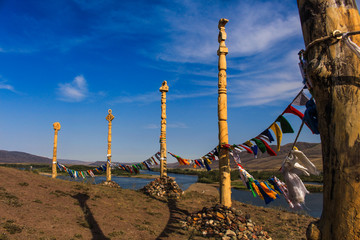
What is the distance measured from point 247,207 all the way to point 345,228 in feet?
41.5

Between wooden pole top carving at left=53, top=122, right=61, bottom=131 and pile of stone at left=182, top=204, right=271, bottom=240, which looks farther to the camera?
wooden pole top carving at left=53, top=122, right=61, bottom=131

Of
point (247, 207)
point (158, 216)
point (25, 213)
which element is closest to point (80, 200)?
point (25, 213)

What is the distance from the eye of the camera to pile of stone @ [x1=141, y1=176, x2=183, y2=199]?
14.3 metres

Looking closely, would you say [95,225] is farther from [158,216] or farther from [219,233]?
[219,233]

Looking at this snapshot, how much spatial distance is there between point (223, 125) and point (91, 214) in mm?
6361

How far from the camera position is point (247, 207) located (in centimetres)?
1341

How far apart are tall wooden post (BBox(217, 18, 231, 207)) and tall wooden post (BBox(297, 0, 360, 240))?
7057 mm

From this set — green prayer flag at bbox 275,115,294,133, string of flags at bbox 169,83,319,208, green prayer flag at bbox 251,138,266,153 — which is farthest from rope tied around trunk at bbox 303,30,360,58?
green prayer flag at bbox 251,138,266,153

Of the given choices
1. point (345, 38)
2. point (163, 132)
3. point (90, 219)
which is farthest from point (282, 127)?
point (163, 132)

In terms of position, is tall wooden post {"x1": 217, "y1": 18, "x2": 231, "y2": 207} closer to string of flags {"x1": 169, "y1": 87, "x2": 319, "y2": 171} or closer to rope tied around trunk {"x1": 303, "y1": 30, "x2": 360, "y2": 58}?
string of flags {"x1": 169, "y1": 87, "x2": 319, "y2": 171}

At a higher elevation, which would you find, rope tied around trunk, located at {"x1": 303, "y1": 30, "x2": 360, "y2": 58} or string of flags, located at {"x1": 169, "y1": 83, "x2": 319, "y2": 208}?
rope tied around trunk, located at {"x1": 303, "y1": 30, "x2": 360, "y2": 58}

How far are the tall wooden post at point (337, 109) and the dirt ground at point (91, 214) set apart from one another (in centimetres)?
696

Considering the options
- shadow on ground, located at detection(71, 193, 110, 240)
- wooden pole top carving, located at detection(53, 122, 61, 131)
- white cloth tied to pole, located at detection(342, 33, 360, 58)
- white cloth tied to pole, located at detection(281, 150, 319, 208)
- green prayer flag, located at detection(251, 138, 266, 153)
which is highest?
wooden pole top carving, located at detection(53, 122, 61, 131)

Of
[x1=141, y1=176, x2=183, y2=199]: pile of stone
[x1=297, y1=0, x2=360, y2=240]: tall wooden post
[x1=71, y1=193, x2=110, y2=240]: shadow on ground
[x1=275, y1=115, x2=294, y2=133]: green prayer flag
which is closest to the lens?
[x1=297, y1=0, x2=360, y2=240]: tall wooden post
